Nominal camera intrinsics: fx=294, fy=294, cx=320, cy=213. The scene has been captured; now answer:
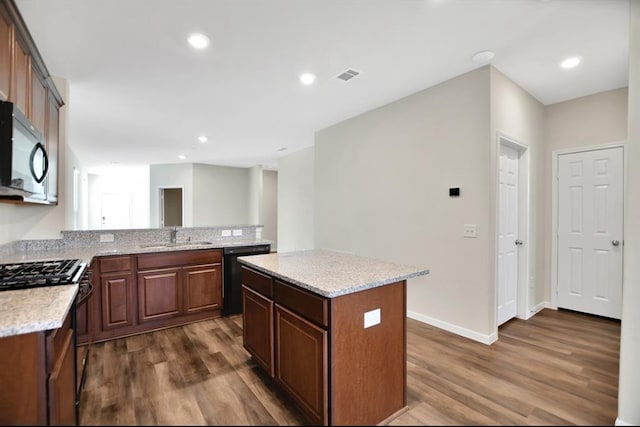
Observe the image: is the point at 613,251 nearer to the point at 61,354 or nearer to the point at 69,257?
the point at 61,354

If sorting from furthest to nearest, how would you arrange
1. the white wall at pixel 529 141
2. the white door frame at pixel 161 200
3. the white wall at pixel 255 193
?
1. the white wall at pixel 255 193
2. the white door frame at pixel 161 200
3. the white wall at pixel 529 141

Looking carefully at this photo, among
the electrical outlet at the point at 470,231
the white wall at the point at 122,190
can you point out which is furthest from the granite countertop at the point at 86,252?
the white wall at the point at 122,190

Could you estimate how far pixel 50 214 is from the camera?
290cm

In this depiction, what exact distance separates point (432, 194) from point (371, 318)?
2.08 meters

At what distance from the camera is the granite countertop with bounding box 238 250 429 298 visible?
145 cm

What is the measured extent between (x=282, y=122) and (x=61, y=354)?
386 cm

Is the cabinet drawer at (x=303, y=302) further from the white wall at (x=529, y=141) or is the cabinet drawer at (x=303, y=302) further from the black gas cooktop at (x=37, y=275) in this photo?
the white wall at (x=529, y=141)

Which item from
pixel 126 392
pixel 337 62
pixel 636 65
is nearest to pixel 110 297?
pixel 126 392

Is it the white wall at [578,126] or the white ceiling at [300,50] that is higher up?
the white ceiling at [300,50]

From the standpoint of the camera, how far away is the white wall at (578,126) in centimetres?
321

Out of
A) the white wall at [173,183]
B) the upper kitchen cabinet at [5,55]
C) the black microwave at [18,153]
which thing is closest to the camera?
the black microwave at [18,153]

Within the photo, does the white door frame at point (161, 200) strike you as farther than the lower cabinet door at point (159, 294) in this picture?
Yes

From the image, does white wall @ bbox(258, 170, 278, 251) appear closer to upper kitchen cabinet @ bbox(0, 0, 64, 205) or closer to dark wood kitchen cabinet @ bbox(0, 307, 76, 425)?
upper kitchen cabinet @ bbox(0, 0, 64, 205)

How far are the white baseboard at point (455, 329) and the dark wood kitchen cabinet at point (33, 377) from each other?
2962 millimetres
